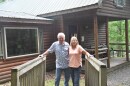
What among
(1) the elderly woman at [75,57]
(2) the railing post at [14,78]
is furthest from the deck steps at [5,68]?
(2) the railing post at [14,78]

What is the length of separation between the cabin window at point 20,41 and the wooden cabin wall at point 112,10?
3307mm

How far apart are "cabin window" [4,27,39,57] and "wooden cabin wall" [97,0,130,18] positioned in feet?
10.9

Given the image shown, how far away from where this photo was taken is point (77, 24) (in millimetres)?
12453

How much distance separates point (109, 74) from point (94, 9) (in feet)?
10.0

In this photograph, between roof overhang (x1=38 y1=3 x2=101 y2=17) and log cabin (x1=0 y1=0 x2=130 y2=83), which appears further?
log cabin (x1=0 y1=0 x2=130 y2=83)

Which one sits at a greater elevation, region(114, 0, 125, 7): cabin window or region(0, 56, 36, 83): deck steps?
region(114, 0, 125, 7): cabin window

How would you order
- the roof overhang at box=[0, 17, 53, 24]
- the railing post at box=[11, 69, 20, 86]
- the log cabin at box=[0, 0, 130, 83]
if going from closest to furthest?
the railing post at box=[11, 69, 20, 86], the roof overhang at box=[0, 17, 53, 24], the log cabin at box=[0, 0, 130, 83]

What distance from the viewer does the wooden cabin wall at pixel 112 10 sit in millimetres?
9234

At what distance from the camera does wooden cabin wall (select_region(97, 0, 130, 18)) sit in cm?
923

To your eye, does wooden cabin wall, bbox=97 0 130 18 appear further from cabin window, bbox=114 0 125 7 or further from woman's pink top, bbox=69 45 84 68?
woman's pink top, bbox=69 45 84 68

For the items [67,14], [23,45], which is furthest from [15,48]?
[67,14]

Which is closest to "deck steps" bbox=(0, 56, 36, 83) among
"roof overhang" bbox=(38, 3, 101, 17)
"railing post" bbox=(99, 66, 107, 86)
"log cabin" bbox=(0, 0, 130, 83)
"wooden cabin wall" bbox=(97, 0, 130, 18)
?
"log cabin" bbox=(0, 0, 130, 83)

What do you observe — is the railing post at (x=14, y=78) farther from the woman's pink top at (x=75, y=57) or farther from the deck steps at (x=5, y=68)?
the deck steps at (x=5, y=68)

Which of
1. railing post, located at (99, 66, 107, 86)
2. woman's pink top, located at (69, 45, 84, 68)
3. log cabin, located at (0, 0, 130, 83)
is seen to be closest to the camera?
railing post, located at (99, 66, 107, 86)
